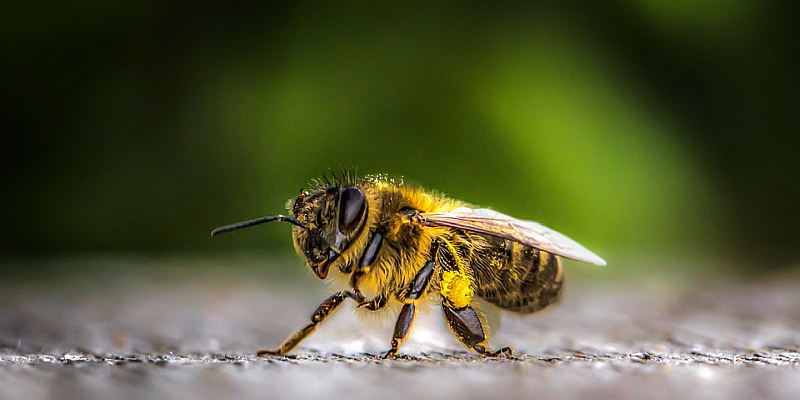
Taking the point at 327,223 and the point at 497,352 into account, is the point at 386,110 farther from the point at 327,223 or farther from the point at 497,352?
the point at 497,352

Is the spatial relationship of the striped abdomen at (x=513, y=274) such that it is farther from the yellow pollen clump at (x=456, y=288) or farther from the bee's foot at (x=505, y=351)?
the bee's foot at (x=505, y=351)

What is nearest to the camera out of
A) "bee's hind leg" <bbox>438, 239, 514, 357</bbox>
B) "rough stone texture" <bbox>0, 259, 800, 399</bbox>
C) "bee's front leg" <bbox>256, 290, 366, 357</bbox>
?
"rough stone texture" <bbox>0, 259, 800, 399</bbox>

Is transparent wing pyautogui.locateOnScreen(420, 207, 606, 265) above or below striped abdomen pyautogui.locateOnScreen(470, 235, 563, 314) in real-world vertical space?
above

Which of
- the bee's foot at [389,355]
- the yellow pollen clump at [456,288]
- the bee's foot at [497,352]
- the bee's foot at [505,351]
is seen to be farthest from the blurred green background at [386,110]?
the bee's foot at [389,355]

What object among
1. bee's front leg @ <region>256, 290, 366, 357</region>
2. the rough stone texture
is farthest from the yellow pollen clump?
bee's front leg @ <region>256, 290, 366, 357</region>

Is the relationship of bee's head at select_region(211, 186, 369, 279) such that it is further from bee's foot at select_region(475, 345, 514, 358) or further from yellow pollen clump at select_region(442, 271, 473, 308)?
bee's foot at select_region(475, 345, 514, 358)

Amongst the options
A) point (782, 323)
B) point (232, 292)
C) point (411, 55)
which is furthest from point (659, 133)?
point (782, 323)

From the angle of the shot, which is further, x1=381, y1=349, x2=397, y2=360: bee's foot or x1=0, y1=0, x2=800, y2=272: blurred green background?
x1=0, y1=0, x2=800, y2=272: blurred green background

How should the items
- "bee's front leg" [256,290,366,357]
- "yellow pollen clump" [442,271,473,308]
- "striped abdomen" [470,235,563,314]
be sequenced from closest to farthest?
"bee's front leg" [256,290,366,357] < "yellow pollen clump" [442,271,473,308] < "striped abdomen" [470,235,563,314]
